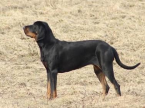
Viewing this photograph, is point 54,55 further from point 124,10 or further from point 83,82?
point 124,10

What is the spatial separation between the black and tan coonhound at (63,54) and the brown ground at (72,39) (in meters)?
0.45

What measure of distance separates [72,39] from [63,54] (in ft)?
20.7

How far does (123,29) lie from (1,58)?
4.94 m

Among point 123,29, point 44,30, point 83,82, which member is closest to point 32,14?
A: point 123,29

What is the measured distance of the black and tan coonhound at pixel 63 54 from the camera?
9.13 meters

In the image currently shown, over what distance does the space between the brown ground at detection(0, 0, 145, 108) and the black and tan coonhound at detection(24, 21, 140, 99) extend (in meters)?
0.45

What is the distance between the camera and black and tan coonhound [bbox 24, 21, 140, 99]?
9.13 metres

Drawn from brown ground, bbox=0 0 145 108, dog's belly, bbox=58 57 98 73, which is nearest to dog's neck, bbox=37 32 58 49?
dog's belly, bbox=58 57 98 73

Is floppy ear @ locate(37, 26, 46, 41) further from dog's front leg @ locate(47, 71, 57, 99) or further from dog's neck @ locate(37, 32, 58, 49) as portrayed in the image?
dog's front leg @ locate(47, 71, 57, 99)

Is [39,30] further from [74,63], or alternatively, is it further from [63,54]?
[74,63]

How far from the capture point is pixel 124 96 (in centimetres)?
891

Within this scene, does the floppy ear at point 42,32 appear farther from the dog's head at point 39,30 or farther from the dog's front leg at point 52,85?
the dog's front leg at point 52,85

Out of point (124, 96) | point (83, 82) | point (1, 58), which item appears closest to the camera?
point (124, 96)

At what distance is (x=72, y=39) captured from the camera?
614 inches
